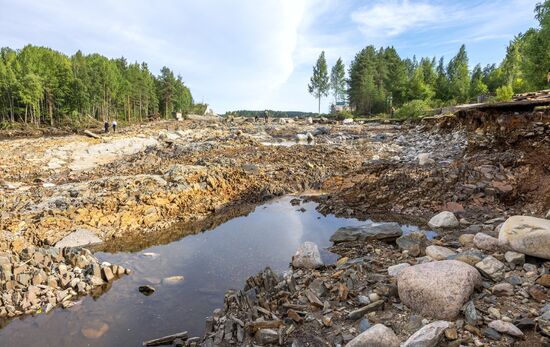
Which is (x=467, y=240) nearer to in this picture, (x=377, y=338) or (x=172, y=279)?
(x=377, y=338)

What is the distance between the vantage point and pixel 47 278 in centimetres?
725

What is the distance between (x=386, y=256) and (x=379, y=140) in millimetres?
21690

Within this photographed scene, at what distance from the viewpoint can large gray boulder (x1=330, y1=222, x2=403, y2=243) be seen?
27.0 feet

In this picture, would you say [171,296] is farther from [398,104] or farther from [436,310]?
[398,104]

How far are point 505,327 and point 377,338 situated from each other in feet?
4.72

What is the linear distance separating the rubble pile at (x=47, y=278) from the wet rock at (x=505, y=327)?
23.9 feet

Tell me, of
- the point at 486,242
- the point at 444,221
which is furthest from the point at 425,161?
the point at 486,242

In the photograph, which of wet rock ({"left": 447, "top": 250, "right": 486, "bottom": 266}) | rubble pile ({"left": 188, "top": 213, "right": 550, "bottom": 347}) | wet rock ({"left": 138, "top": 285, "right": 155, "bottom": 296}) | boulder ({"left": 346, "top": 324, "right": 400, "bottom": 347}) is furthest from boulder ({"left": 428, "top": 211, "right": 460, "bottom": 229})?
wet rock ({"left": 138, "top": 285, "right": 155, "bottom": 296})

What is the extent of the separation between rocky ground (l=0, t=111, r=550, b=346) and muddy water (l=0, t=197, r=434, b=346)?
63 cm

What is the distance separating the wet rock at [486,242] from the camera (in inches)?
233

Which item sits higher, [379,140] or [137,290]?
[379,140]

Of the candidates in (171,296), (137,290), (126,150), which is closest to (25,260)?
(137,290)

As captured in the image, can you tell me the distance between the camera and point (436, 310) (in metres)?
4.27

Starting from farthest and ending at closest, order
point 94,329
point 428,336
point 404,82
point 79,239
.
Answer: point 404,82 → point 79,239 → point 94,329 → point 428,336
